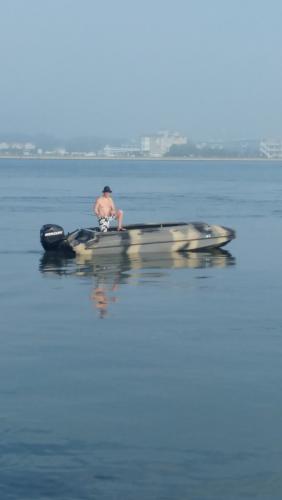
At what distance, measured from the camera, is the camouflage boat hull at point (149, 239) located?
2797 cm

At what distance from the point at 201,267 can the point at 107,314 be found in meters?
7.83

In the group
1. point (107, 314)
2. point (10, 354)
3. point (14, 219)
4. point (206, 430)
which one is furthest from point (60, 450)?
point (14, 219)

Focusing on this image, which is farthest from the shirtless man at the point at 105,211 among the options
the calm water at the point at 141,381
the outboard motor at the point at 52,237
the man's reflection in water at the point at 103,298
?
the man's reflection in water at the point at 103,298

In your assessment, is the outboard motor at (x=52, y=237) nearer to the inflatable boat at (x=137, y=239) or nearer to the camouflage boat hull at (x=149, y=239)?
the inflatable boat at (x=137, y=239)

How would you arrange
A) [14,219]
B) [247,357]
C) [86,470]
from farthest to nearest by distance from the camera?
[14,219] → [247,357] → [86,470]

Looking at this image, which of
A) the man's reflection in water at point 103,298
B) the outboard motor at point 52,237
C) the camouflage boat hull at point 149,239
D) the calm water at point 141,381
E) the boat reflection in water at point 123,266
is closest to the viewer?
the calm water at point 141,381

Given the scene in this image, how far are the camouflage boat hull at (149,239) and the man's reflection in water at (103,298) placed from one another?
5001mm

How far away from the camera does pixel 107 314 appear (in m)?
18.9

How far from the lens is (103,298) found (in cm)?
2089

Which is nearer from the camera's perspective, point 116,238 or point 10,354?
point 10,354

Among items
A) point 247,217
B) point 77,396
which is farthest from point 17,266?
point 247,217

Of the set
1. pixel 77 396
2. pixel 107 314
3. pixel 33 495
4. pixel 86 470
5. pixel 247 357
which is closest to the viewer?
pixel 33 495

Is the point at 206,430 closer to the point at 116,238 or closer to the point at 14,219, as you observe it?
the point at 116,238

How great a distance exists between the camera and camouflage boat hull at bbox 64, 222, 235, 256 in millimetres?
27969
